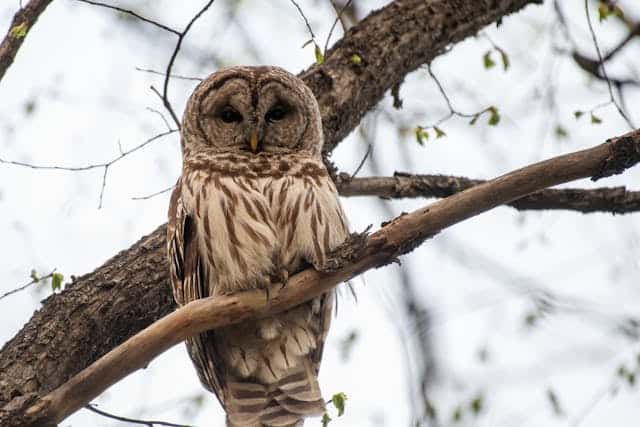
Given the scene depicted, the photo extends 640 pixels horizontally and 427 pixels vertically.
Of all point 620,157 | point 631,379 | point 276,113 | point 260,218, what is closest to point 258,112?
point 276,113

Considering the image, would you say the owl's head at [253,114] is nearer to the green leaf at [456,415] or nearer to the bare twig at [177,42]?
the bare twig at [177,42]

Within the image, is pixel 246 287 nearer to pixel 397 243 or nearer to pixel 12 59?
pixel 397 243

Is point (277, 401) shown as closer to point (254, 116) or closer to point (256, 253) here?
point (256, 253)

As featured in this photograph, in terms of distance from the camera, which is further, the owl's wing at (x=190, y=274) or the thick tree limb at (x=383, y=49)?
the thick tree limb at (x=383, y=49)

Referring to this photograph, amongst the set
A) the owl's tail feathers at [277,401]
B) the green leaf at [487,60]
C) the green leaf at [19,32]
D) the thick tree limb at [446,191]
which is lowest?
the owl's tail feathers at [277,401]

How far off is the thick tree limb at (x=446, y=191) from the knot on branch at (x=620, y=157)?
1329mm

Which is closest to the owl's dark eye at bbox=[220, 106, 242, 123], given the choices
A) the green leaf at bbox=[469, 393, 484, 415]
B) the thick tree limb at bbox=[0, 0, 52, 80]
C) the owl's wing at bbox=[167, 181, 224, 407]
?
the owl's wing at bbox=[167, 181, 224, 407]

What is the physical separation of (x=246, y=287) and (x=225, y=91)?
42.9 inches

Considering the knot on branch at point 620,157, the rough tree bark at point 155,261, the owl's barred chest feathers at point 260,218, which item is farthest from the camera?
the rough tree bark at point 155,261

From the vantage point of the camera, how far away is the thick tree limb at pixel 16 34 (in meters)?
3.46

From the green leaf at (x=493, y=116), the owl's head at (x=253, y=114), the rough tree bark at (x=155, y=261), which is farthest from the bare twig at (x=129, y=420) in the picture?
the green leaf at (x=493, y=116)

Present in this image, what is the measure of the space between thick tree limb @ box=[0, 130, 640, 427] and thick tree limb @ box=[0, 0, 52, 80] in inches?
49.1

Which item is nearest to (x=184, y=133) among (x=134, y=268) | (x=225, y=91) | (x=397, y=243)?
(x=225, y=91)

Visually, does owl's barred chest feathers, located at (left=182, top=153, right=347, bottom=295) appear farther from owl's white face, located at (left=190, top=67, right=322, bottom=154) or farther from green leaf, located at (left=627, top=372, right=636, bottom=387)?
green leaf, located at (left=627, top=372, right=636, bottom=387)
